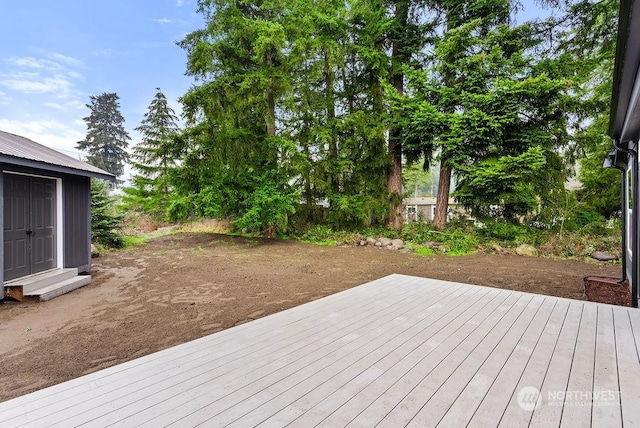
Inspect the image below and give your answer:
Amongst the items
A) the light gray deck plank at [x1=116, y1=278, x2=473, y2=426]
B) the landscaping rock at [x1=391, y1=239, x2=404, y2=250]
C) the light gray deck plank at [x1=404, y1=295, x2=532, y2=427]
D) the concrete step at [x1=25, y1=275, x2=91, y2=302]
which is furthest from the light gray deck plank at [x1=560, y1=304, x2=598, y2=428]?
the landscaping rock at [x1=391, y1=239, x2=404, y2=250]

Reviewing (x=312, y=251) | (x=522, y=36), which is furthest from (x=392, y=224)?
(x=522, y=36)

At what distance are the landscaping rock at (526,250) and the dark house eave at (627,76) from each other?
5182 millimetres

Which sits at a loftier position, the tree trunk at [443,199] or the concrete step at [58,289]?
Result: the tree trunk at [443,199]

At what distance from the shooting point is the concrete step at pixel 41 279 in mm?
4578

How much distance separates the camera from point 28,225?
16.7ft

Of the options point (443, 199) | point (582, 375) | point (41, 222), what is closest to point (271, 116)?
point (443, 199)

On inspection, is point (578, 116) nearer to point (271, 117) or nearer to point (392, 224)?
point (392, 224)

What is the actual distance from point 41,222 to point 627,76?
7.89 metres

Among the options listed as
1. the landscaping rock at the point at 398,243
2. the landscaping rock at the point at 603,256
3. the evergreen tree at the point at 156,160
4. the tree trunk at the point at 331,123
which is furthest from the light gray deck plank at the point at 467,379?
the evergreen tree at the point at 156,160

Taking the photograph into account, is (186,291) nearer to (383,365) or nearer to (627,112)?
(383,365)

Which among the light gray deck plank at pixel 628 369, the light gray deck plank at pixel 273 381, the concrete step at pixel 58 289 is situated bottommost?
the concrete step at pixel 58 289

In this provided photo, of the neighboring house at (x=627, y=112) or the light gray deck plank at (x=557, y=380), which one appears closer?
the light gray deck plank at (x=557, y=380)

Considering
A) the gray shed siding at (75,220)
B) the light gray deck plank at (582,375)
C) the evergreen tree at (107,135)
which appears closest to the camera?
the light gray deck plank at (582,375)

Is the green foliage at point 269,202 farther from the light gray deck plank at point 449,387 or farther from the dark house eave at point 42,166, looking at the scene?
the light gray deck plank at point 449,387
